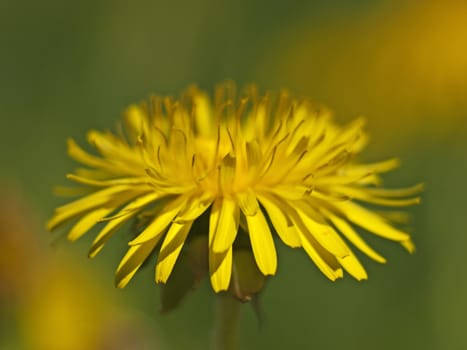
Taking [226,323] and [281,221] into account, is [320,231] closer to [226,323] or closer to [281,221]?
[281,221]

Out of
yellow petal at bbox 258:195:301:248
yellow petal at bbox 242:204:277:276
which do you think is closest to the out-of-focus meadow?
yellow petal at bbox 258:195:301:248

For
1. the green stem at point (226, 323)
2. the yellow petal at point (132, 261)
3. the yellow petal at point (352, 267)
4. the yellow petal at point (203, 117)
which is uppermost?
the yellow petal at point (203, 117)

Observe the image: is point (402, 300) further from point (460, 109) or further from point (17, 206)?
point (17, 206)

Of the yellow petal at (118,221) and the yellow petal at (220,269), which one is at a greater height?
the yellow petal at (118,221)

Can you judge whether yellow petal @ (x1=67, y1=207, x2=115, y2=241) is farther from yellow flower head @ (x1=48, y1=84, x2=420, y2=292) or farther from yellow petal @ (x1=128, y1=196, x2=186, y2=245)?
yellow petal @ (x1=128, y1=196, x2=186, y2=245)

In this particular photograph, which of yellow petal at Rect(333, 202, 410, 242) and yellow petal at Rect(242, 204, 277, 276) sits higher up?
yellow petal at Rect(333, 202, 410, 242)

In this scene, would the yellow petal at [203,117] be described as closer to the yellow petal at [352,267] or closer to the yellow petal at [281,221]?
the yellow petal at [281,221]

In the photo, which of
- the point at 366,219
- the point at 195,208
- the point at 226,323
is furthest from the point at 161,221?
the point at 366,219

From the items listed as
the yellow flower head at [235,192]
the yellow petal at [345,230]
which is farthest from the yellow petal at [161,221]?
the yellow petal at [345,230]
